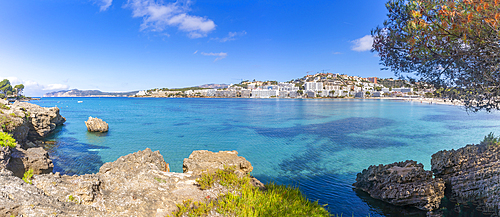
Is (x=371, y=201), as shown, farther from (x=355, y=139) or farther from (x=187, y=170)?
(x=355, y=139)

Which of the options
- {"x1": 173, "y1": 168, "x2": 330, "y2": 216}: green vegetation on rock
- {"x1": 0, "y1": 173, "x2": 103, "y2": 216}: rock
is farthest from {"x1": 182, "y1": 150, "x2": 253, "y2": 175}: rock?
{"x1": 0, "y1": 173, "x2": 103, "y2": 216}: rock

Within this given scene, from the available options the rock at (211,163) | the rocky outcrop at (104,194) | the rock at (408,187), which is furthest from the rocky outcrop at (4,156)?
the rock at (408,187)

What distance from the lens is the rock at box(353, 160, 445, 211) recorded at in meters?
7.93

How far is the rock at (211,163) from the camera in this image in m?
7.20

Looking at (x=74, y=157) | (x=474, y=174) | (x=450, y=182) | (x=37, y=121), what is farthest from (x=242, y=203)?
(x=37, y=121)

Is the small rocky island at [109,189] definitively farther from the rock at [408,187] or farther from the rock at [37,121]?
the rock at [37,121]

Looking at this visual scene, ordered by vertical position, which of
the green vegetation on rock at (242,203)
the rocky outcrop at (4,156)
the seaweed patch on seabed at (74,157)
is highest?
the rocky outcrop at (4,156)

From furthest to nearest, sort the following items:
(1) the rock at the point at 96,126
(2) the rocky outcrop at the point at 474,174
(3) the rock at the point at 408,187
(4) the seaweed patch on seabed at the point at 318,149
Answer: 1. (1) the rock at the point at 96,126
2. (4) the seaweed patch on seabed at the point at 318,149
3. (3) the rock at the point at 408,187
4. (2) the rocky outcrop at the point at 474,174

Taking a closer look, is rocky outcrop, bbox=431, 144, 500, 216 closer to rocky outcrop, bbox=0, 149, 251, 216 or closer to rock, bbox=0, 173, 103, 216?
rocky outcrop, bbox=0, 149, 251, 216

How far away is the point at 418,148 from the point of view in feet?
61.7

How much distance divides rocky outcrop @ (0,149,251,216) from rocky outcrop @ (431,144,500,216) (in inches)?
325

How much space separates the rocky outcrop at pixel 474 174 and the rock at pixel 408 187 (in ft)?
2.18

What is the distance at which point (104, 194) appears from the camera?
4.89 meters

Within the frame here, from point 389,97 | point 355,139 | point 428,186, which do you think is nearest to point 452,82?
point 428,186
